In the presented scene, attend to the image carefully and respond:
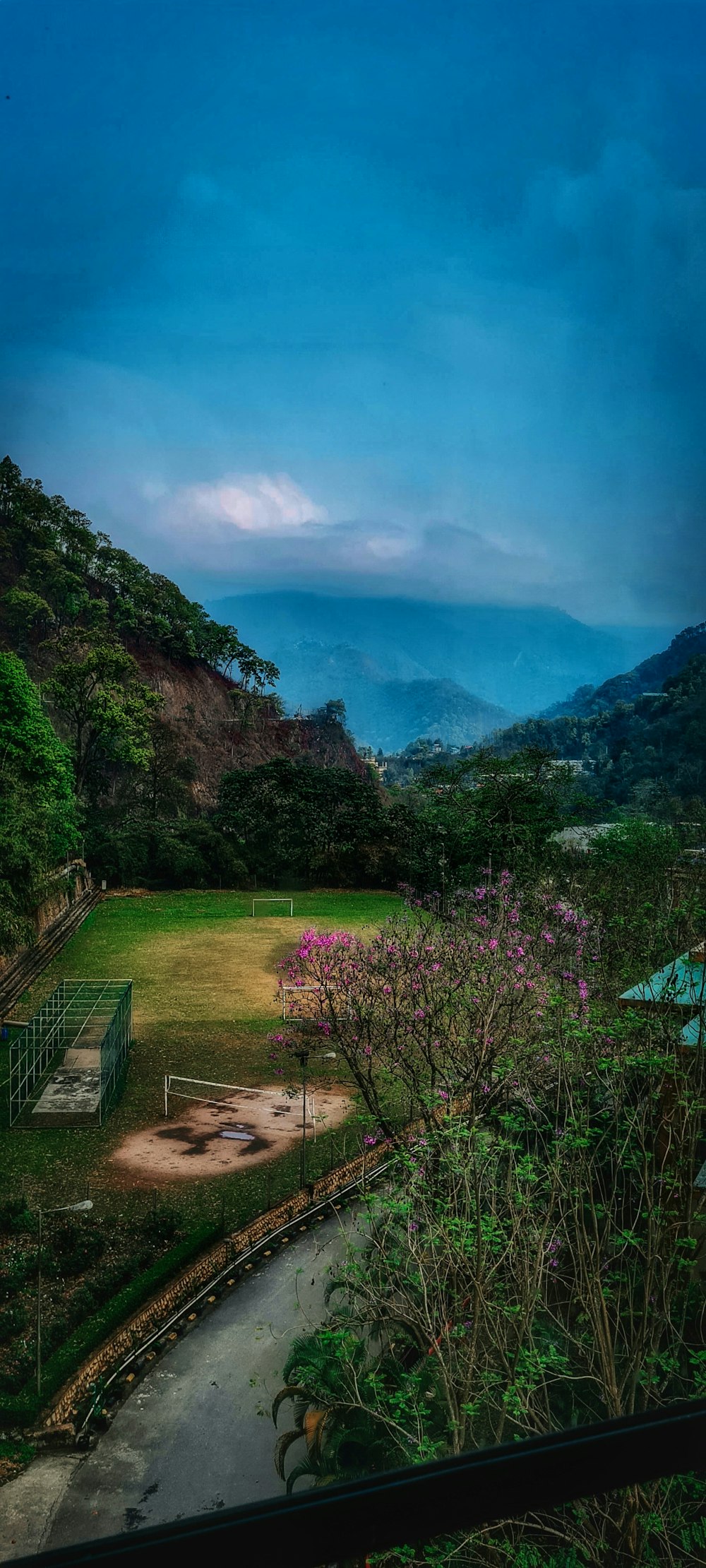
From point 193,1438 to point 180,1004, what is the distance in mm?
9748

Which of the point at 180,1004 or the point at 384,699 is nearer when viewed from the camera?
the point at 180,1004

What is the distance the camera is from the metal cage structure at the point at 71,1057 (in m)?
10.5

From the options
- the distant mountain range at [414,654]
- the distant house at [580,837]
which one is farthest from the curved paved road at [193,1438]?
the distant mountain range at [414,654]

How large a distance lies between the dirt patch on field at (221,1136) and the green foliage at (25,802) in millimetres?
4992

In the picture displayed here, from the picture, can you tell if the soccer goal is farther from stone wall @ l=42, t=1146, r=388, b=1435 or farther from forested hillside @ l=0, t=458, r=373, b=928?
forested hillside @ l=0, t=458, r=373, b=928

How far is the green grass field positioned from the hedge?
2.42ft

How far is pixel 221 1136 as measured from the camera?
10.4 metres

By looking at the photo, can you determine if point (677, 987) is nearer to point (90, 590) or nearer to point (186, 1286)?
point (186, 1286)

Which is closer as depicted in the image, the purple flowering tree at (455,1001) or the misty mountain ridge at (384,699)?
the purple flowering tree at (455,1001)

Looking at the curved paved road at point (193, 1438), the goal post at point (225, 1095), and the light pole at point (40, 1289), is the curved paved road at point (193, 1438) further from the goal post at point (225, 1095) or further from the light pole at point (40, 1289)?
the goal post at point (225, 1095)

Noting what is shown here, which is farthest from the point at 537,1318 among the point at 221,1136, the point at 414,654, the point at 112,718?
the point at 414,654

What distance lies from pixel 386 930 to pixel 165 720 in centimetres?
2898

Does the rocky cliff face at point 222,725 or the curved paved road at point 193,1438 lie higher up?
the rocky cliff face at point 222,725

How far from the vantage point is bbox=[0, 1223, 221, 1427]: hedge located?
19.5ft
